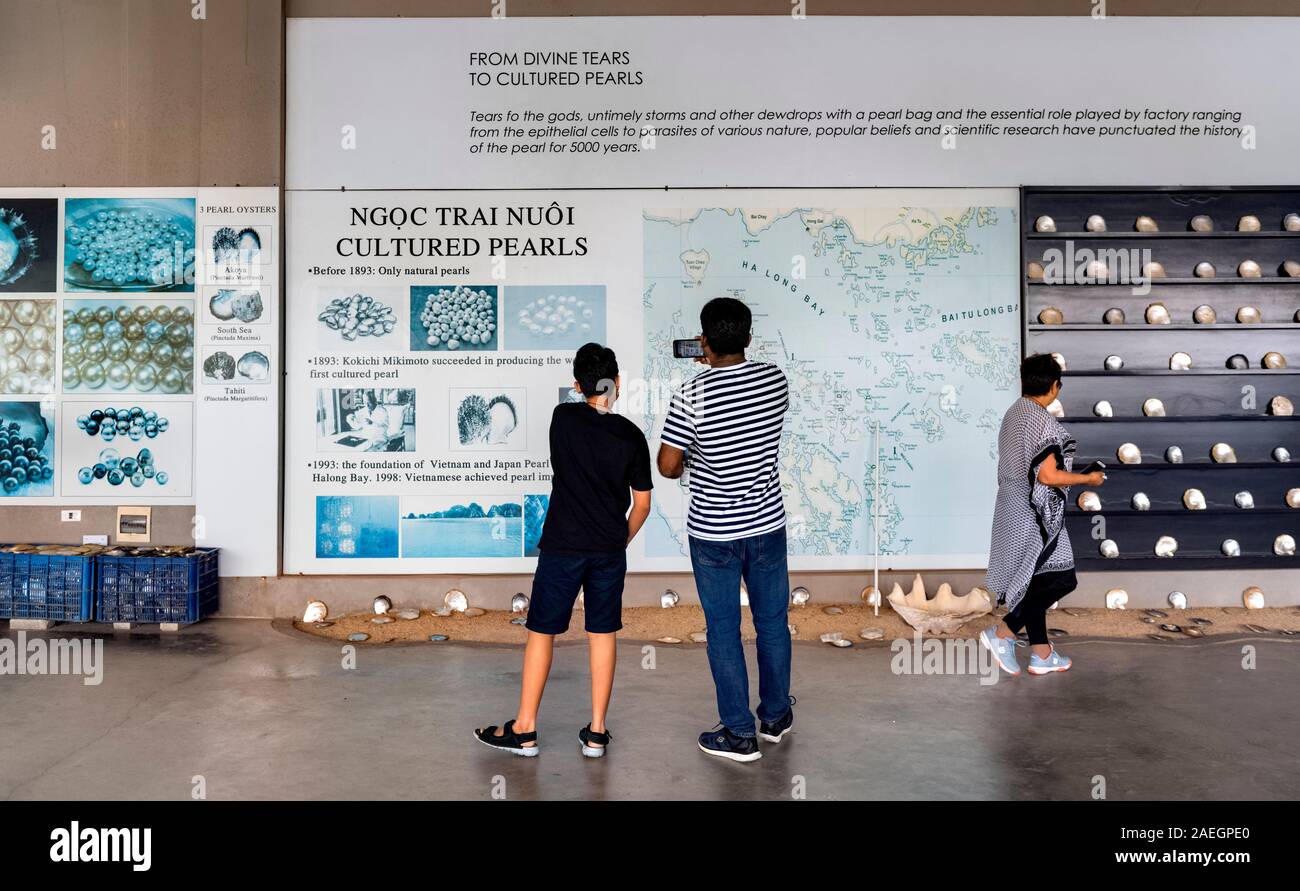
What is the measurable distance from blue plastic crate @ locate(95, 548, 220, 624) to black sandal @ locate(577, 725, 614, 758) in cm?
339

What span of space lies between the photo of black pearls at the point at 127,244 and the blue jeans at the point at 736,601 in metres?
4.47

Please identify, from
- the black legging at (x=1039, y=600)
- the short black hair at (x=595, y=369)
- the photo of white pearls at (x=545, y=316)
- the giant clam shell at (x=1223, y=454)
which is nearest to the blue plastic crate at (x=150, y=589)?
the photo of white pearls at (x=545, y=316)

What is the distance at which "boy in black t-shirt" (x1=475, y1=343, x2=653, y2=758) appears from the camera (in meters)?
3.50

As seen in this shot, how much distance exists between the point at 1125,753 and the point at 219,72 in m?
6.48

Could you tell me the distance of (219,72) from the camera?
243 inches

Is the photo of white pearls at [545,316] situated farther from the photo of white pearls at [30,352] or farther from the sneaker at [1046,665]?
the sneaker at [1046,665]

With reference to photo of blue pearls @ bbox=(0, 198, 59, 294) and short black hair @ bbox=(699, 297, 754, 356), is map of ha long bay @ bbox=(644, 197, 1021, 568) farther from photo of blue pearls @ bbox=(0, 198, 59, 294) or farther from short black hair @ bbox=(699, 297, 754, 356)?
photo of blue pearls @ bbox=(0, 198, 59, 294)

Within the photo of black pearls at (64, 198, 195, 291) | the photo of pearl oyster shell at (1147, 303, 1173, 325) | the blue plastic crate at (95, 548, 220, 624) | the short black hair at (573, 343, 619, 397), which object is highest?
the photo of black pearls at (64, 198, 195, 291)

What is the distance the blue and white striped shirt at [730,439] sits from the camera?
3523mm

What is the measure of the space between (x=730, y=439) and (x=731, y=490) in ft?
0.64

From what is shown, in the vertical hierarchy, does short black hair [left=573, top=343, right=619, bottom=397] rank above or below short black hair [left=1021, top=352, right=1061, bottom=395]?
below

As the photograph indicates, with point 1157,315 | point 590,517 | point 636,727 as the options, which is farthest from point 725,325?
Answer: point 1157,315

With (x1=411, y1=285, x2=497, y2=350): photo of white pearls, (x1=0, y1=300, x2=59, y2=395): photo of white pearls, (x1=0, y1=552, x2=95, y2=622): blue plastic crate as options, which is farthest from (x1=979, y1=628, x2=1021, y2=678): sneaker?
(x1=0, y1=300, x2=59, y2=395): photo of white pearls

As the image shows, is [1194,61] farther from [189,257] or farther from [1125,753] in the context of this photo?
[189,257]
